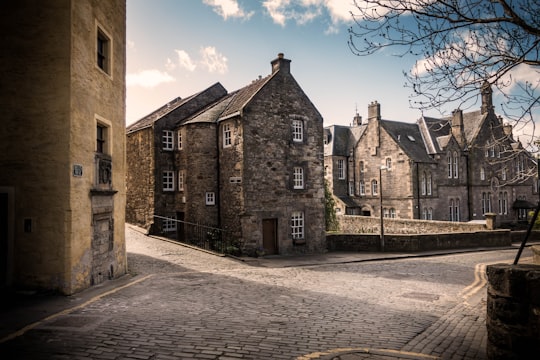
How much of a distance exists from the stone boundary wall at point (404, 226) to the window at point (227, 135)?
18.7m

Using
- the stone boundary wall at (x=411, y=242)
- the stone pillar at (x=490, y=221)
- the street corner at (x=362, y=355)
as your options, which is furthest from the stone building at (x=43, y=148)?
the stone pillar at (x=490, y=221)

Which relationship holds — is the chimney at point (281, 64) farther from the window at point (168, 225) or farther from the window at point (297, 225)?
the window at point (168, 225)

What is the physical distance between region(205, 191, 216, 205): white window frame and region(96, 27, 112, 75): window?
1109 centimetres

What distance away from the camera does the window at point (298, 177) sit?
22141 millimetres

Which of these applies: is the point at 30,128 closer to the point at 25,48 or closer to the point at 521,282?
the point at 25,48

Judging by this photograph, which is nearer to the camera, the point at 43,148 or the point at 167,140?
the point at 43,148

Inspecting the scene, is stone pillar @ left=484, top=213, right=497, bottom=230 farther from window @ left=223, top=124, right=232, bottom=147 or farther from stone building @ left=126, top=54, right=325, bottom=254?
window @ left=223, top=124, right=232, bottom=147

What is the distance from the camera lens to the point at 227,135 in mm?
21938

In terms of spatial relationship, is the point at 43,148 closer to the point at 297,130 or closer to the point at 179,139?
the point at 297,130

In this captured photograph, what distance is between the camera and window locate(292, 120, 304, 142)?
22.2 metres

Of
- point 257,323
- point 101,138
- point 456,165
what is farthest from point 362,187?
point 257,323

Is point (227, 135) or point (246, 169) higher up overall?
point (227, 135)

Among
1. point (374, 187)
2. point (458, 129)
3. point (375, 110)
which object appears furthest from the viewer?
point (458, 129)

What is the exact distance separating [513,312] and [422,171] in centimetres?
3671
